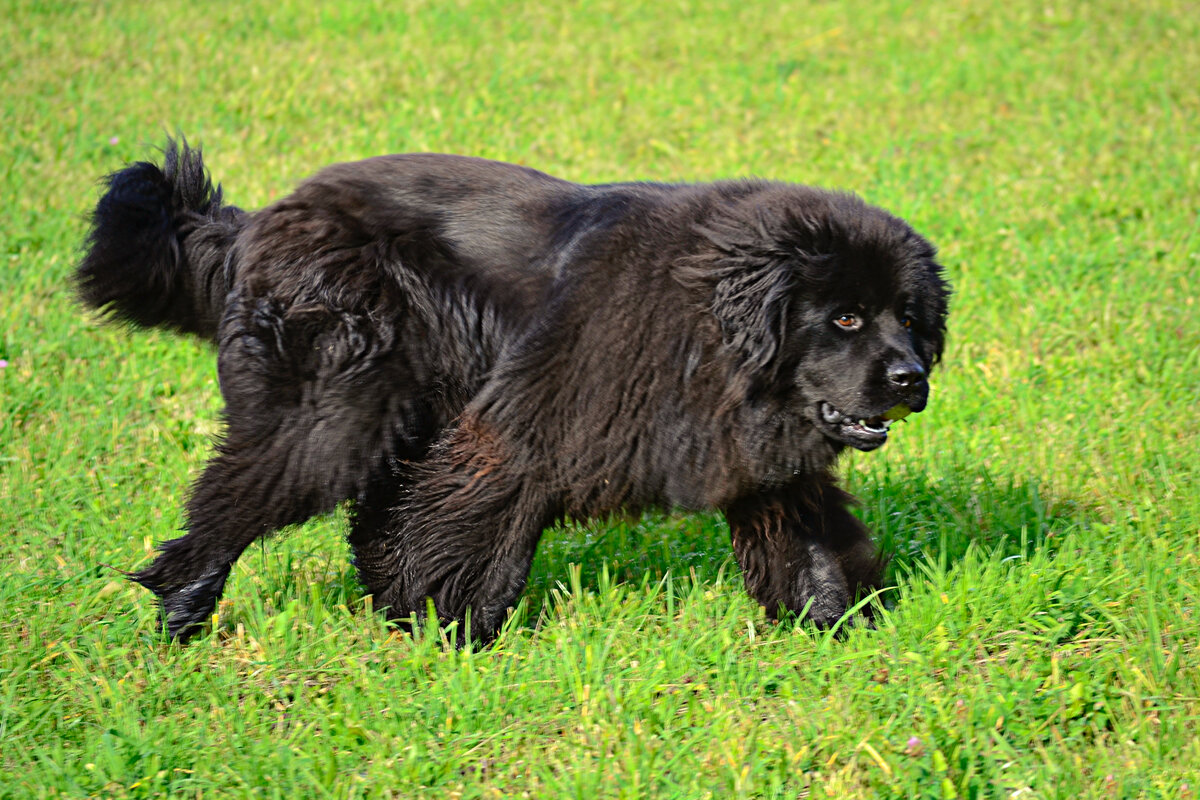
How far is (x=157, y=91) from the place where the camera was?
975cm

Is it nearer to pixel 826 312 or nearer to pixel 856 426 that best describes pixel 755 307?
pixel 826 312

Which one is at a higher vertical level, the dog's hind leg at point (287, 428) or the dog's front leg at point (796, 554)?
the dog's hind leg at point (287, 428)

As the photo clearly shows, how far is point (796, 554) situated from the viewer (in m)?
3.92

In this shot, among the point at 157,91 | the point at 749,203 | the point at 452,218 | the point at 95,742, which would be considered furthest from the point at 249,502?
the point at 157,91

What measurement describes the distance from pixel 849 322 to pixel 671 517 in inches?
49.2

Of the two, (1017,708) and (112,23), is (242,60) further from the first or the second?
(1017,708)

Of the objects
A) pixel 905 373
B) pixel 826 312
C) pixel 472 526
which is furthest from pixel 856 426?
pixel 472 526

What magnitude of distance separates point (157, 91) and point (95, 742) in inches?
312

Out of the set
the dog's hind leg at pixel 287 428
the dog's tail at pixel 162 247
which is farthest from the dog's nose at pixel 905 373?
the dog's tail at pixel 162 247

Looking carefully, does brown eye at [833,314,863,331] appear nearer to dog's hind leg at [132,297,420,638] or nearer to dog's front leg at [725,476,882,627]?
dog's front leg at [725,476,882,627]

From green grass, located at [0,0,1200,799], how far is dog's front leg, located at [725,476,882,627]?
0.41ft

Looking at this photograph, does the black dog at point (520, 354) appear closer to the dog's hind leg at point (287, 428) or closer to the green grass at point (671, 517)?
the dog's hind leg at point (287, 428)

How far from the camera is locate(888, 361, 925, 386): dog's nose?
3.46 m

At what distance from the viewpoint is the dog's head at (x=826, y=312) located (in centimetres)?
351
